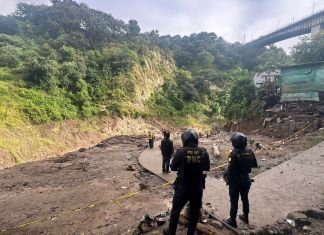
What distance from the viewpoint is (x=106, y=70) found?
34.6 metres

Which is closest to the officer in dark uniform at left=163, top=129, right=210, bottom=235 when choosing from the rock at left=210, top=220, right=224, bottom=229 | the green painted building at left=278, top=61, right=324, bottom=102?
the rock at left=210, top=220, right=224, bottom=229

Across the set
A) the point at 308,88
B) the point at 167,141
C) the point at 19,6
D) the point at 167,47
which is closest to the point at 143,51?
the point at 167,47

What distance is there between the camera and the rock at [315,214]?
19.8 feet

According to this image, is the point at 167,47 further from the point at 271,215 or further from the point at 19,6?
the point at 271,215

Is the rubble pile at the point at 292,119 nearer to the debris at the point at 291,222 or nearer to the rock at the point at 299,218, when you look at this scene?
the rock at the point at 299,218

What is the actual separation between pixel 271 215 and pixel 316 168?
14.3ft

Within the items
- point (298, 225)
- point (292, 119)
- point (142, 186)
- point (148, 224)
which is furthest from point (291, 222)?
point (292, 119)

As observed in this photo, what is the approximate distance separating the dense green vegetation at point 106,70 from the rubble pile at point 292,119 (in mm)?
2405

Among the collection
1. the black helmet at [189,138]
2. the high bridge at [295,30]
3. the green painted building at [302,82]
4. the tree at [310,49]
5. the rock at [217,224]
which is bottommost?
the rock at [217,224]

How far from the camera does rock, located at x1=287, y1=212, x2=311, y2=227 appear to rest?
5746mm

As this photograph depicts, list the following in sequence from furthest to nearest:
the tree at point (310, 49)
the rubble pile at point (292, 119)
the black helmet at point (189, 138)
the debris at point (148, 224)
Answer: the tree at point (310, 49), the rubble pile at point (292, 119), the debris at point (148, 224), the black helmet at point (189, 138)

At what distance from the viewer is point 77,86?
29.3m

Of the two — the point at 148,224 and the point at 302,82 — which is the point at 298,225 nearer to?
the point at 148,224

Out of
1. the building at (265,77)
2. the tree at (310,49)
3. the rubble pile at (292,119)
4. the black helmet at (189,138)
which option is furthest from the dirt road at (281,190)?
the tree at (310,49)
